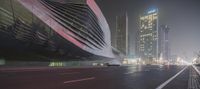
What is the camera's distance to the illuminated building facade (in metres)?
40.6

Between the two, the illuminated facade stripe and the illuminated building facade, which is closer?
the illuminated building facade

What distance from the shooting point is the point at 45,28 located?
4834 centimetres

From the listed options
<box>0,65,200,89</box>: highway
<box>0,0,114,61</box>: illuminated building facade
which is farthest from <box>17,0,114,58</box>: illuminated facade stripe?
<box>0,65,200,89</box>: highway

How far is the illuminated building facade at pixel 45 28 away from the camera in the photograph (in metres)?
40.6

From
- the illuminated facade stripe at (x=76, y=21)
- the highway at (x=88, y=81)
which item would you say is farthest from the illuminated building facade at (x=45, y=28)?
the highway at (x=88, y=81)

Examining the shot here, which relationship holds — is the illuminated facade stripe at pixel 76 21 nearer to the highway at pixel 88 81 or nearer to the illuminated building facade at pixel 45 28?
the illuminated building facade at pixel 45 28

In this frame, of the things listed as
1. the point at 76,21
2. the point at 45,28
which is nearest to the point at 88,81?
the point at 45,28

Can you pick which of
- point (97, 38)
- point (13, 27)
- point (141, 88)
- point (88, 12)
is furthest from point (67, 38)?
point (141, 88)

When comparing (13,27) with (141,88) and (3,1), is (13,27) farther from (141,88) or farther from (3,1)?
(141,88)

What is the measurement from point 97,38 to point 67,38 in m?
36.7

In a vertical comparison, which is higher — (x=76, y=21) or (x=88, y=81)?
(x=76, y=21)

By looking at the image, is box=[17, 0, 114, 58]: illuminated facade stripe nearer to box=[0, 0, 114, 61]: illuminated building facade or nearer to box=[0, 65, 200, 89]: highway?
box=[0, 0, 114, 61]: illuminated building facade

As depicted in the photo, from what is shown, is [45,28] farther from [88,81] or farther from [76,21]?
[88,81]

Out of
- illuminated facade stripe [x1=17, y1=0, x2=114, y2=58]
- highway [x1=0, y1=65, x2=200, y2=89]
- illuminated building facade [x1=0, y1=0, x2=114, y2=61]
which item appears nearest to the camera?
highway [x1=0, y1=65, x2=200, y2=89]
